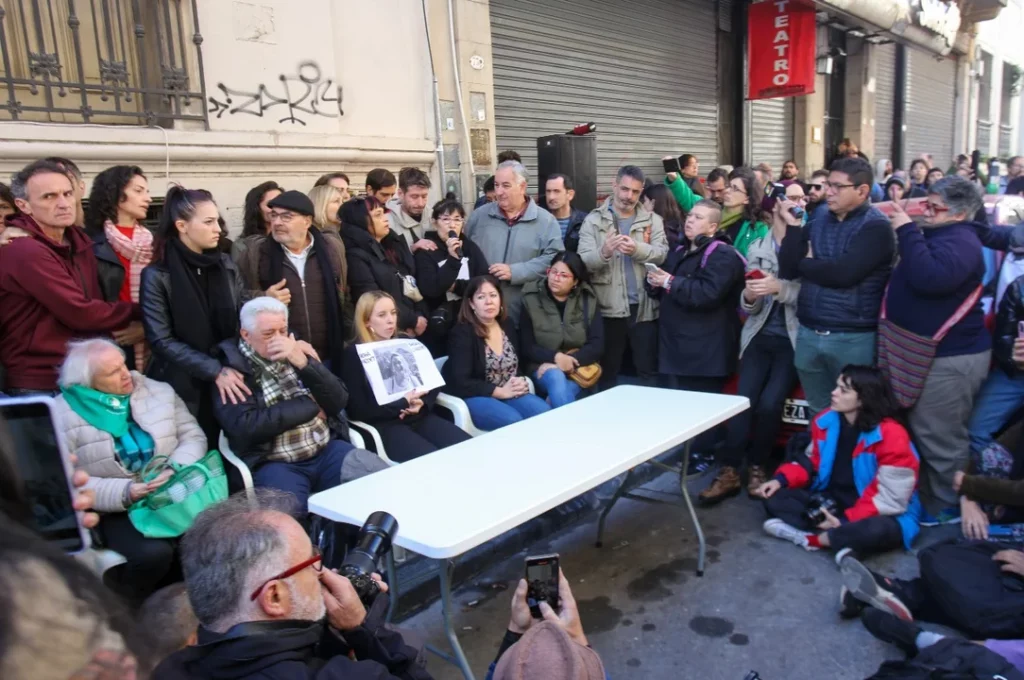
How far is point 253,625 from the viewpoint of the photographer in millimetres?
1542

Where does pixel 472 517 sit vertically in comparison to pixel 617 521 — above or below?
above

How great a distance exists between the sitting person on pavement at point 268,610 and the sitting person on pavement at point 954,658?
1.68 metres

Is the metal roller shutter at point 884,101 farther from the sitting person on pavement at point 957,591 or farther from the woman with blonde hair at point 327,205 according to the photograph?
the sitting person on pavement at point 957,591

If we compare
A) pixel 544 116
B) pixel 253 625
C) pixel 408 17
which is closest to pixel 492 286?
pixel 408 17

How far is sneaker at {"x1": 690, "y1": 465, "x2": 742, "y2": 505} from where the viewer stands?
4.51 meters

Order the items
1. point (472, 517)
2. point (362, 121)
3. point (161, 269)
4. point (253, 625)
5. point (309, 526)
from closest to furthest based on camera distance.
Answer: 1. point (253, 625)
2. point (472, 517)
3. point (309, 526)
4. point (161, 269)
5. point (362, 121)

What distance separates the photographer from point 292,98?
213 inches

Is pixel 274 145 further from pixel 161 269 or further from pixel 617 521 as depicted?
pixel 617 521

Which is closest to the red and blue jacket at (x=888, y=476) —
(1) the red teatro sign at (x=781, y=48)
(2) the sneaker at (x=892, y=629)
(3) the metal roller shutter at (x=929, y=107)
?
(2) the sneaker at (x=892, y=629)

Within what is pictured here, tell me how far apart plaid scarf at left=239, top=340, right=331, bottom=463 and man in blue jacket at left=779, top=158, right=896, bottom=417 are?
110 inches

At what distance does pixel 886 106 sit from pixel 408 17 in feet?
42.7

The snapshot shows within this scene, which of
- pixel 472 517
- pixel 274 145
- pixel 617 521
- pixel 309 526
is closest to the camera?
pixel 472 517

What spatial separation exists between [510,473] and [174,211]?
2.01m

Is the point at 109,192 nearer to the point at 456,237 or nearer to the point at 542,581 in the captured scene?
the point at 456,237
